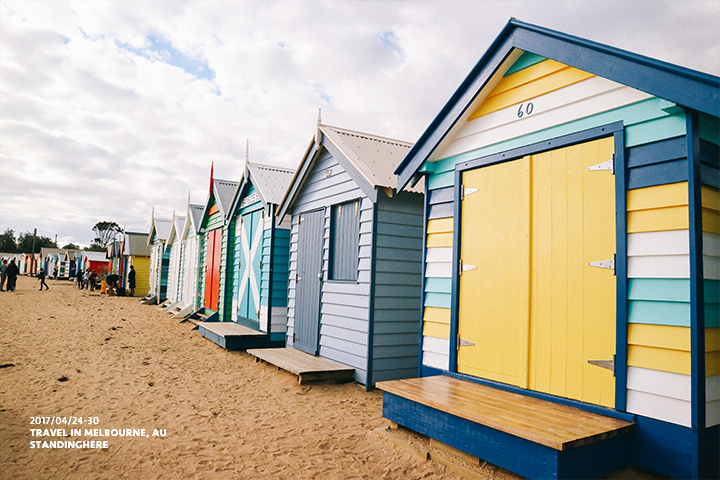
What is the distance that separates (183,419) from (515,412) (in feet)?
12.3

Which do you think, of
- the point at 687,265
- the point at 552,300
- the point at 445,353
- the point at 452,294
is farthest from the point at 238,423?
the point at 687,265

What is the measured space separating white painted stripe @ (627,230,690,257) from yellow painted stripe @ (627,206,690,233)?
0.03 m

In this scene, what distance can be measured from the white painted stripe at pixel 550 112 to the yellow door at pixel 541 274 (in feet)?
0.93

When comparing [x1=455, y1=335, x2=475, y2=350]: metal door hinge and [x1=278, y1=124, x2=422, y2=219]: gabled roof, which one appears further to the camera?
[x1=278, y1=124, x2=422, y2=219]: gabled roof

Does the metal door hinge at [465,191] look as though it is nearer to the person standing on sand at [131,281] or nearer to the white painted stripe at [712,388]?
the white painted stripe at [712,388]

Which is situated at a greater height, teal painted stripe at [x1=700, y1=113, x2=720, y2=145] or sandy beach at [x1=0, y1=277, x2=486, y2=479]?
teal painted stripe at [x1=700, y1=113, x2=720, y2=145]

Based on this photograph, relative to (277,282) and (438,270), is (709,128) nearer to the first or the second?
(438,270)

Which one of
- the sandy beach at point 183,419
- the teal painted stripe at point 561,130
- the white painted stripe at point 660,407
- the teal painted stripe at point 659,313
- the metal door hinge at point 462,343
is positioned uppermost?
the teal painted stripe at point 561,130

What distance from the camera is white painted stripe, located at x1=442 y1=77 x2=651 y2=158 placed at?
11.7 ft

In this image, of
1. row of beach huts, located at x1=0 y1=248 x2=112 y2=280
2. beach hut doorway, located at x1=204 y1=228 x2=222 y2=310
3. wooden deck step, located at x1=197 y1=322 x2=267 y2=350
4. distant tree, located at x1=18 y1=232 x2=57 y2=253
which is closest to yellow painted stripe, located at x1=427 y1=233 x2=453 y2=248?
wooden deck step, located at x1=197 y1=322 x2=267 y2=350

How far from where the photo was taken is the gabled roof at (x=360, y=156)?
6523 millimetres

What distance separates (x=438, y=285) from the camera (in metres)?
5.12

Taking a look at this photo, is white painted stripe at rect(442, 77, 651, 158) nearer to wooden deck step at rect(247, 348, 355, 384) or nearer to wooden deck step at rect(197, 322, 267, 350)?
wooden deck step at rect(247, 348, 355, 384)

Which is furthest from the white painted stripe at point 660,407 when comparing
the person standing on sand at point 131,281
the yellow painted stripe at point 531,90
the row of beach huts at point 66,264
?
the row of beach huts at point 66,264
